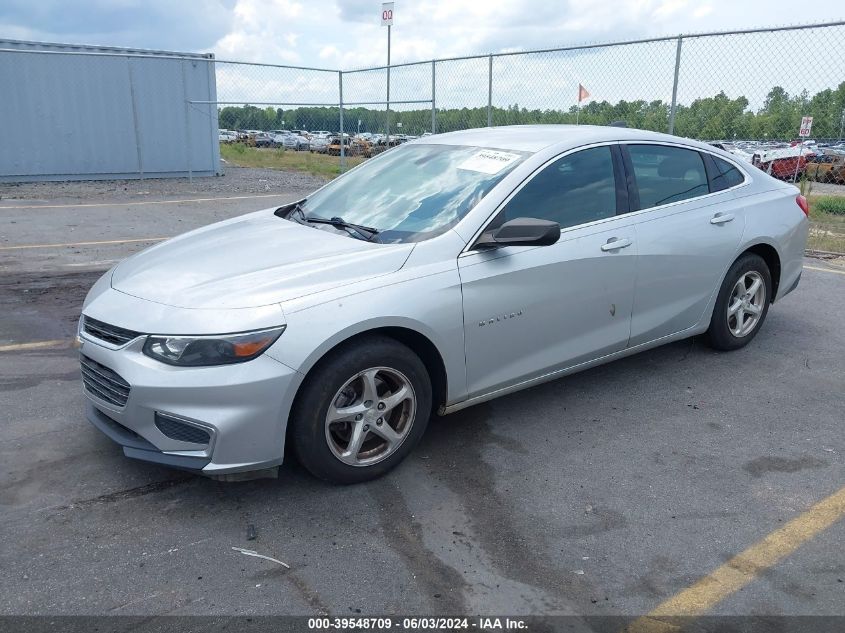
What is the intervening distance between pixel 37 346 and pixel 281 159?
75.7ft

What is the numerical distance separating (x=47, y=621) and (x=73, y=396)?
6.99 ft

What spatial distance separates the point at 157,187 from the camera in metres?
15.7

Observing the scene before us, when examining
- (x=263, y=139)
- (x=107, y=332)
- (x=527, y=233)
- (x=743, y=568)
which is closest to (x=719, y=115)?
(x=527, y=233)

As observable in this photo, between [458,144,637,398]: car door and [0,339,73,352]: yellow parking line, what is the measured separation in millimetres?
3273

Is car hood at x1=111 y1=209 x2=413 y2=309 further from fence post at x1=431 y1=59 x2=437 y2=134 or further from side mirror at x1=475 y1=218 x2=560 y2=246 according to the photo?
fence post at x1=431 y1=59 x2=437 y2=134

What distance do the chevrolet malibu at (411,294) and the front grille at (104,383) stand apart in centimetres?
1

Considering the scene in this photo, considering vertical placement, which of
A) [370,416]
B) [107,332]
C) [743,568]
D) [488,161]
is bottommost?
[743,568]

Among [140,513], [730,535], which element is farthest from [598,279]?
[140,513]

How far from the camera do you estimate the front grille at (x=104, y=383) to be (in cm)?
316

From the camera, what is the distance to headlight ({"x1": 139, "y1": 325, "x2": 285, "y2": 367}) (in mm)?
3027

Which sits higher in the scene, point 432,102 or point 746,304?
point 432,102

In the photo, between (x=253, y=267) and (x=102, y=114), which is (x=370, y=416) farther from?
(x=102, y=114)

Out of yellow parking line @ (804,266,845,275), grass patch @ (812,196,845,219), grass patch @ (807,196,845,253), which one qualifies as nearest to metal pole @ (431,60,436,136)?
grass patch @ (807,196,845,253)

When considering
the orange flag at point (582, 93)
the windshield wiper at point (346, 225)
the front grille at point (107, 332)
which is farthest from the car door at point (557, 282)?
the orange flag at point (582, 93)
